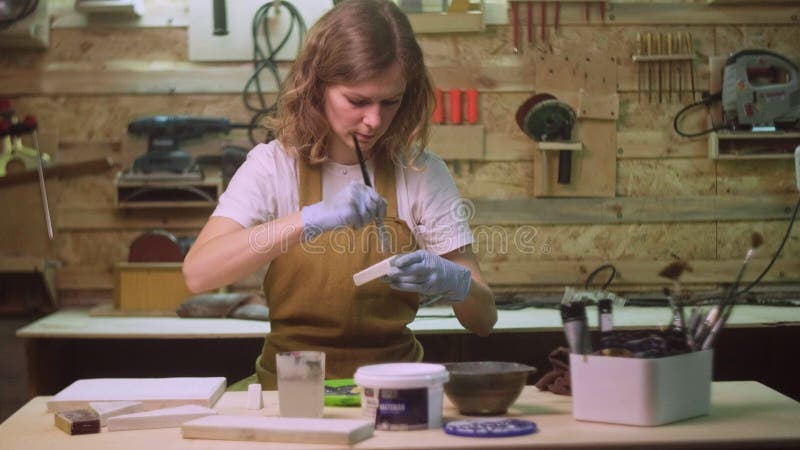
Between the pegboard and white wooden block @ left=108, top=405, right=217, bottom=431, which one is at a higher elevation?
the pegboard

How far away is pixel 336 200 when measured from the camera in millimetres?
2176

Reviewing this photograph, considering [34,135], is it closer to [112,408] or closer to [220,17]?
[220,17]

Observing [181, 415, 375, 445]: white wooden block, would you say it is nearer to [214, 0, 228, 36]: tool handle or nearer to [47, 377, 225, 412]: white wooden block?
[47, 377, 225, 412]: white wooden block

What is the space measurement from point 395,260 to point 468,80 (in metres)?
2.35

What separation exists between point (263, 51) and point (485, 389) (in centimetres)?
275

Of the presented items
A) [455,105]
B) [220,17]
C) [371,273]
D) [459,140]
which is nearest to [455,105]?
[455,105]

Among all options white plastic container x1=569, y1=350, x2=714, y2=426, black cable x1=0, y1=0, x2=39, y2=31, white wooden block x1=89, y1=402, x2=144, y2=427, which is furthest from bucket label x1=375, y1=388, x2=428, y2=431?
black cable x1=0, y1=0, x2=39, y2=31

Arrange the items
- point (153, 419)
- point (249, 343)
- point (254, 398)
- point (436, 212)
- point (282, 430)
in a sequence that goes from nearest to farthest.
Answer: point (282, 430) → point (153, 419) → point (254, 398) → point (436, 212) → point (249, 343)

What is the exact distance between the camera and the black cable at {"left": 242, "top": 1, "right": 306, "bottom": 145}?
4.24 m

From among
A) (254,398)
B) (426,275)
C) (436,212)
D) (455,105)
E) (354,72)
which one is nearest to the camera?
(254,398)

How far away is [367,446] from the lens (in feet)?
5.29

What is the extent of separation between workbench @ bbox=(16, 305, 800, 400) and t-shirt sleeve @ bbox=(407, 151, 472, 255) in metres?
0.95

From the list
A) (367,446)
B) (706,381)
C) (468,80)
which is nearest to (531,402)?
(706,381)

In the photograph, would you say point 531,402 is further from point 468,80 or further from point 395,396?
point 468,80
